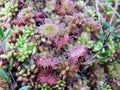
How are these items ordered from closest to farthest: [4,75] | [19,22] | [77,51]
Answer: [4,75] → [77,51] → [19,22]

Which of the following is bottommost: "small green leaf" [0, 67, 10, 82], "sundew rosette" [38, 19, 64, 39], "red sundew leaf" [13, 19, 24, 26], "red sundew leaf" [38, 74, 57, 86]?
"red sundew leaf" [38, 74, 57, 86]

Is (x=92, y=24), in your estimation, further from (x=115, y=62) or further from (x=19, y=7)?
(x=19, y=7)

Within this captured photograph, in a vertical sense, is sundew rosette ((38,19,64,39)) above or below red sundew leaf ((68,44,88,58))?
above

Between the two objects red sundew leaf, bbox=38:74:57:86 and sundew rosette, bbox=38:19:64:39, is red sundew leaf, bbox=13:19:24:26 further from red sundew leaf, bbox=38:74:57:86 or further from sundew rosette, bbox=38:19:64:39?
red sundew leaf, bbox=38:74:57:86

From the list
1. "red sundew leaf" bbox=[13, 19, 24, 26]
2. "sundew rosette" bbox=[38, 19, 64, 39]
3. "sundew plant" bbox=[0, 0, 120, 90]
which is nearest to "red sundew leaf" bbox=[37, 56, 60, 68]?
"sundew plant" bbox=[0, 0, 120, 90]

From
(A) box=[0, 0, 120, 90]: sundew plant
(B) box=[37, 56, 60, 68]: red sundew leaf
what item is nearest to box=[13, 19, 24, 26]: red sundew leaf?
(A) box=[0, 0, 120, 90]: sundew plant

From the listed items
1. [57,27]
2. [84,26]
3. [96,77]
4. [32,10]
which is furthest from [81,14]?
[96,77]

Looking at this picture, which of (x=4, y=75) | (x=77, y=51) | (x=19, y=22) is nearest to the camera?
(x=4, y=75)

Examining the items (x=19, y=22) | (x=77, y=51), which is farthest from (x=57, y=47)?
(x=19, y=22)

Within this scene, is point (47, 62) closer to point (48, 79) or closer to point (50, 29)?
point (48, 79)

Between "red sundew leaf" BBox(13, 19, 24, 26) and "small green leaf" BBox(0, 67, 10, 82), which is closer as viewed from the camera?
"small green leaf" BBox(0, 67, 10, 82)

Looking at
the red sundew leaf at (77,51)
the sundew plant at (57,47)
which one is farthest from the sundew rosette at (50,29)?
the red sundew leaf at (77,51)
